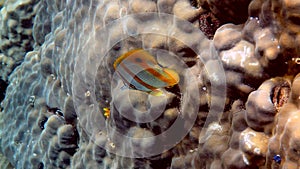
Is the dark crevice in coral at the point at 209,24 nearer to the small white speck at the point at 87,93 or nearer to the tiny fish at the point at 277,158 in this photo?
the tiny fish at the point at 277,158

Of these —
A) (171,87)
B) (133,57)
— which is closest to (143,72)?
(133,57)

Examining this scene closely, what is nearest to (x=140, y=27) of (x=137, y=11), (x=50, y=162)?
(x=137, y=11)

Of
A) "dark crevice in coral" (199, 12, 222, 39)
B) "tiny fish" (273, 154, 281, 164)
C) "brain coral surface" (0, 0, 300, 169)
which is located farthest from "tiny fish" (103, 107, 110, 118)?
"tiny fish" (273, 154, 281, 164)

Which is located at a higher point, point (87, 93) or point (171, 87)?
point (171, 87)

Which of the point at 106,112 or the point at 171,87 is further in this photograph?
the point at 106,112

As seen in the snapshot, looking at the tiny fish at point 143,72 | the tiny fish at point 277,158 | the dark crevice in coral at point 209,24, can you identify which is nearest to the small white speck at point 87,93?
the tiny fish at point 143,72

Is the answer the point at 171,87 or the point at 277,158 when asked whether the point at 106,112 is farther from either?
the point at 277,158

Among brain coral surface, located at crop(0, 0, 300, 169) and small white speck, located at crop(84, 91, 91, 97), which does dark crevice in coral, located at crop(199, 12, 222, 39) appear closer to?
brain coral surface, located at crop(0, 0, 300, 169)
